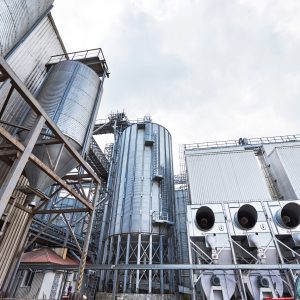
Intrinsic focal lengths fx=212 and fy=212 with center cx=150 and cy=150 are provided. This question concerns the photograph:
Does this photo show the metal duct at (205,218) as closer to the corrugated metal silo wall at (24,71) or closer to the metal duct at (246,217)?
the metal duct at (246,217)

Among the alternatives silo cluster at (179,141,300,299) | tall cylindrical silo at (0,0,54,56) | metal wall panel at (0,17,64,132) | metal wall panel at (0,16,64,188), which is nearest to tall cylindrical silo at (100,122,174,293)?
silo cluster at (179,141,300,299)

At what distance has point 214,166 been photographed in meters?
19.6

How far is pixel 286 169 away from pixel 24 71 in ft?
70.9

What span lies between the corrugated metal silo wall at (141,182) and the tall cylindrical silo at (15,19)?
14.2 metres

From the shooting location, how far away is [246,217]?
52.9ft

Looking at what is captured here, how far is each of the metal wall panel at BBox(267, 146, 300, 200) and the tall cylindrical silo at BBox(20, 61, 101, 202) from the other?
1757cm

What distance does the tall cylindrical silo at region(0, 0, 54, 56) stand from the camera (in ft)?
23.9

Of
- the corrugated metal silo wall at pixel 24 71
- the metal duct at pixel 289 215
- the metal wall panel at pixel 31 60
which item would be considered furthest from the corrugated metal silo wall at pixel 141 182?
the metal wall panel at pixel 31 60

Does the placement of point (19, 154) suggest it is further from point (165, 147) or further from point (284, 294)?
point (165, 147)

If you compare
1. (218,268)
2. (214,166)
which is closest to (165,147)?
(214,166)

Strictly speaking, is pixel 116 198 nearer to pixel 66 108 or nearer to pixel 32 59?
pixel 66 108

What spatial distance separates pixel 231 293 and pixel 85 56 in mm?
17235

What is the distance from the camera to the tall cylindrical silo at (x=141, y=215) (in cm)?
1623

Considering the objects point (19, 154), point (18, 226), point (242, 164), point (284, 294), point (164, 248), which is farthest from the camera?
point (242, 164)
